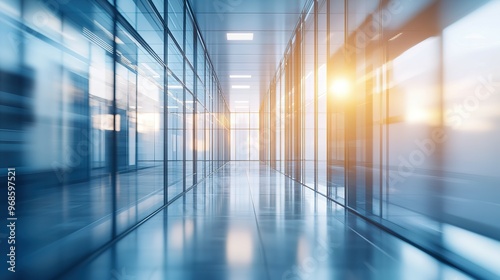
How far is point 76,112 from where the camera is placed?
13.1m

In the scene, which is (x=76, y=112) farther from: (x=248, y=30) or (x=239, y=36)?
(x=248, y=30)

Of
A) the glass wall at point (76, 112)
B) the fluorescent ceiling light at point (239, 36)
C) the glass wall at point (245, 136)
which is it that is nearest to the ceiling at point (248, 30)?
the fluorescent ceiling light at point (239, 36)

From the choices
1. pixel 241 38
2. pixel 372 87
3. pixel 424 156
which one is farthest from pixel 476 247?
pixel 424 156

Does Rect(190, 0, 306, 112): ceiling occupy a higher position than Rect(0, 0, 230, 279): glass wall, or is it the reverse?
Rect(190, 0, 306, 112): ceiling

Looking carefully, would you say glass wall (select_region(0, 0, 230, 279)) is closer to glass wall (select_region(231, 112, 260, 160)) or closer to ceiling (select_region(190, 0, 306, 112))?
ceiling (select_region(190, 0, 306, 112))

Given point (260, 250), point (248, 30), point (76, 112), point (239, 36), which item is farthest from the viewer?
point (76, 112)

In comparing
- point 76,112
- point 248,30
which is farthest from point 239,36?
point 76,112

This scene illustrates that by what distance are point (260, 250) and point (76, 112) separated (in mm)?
12267

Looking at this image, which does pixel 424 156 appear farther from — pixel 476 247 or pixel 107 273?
pixel 107 273

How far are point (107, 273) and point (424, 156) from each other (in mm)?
46846

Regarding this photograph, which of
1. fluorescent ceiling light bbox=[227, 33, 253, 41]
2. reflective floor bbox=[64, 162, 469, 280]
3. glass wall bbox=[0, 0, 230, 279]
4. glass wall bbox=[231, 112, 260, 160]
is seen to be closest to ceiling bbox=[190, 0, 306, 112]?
fluorescent ceiling light bbox=[227, 33, 253, 41]

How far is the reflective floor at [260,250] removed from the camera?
9.80 feet

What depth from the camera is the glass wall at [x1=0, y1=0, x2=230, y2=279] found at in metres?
4.29

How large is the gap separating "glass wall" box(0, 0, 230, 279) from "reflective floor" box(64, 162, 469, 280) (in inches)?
20.3
